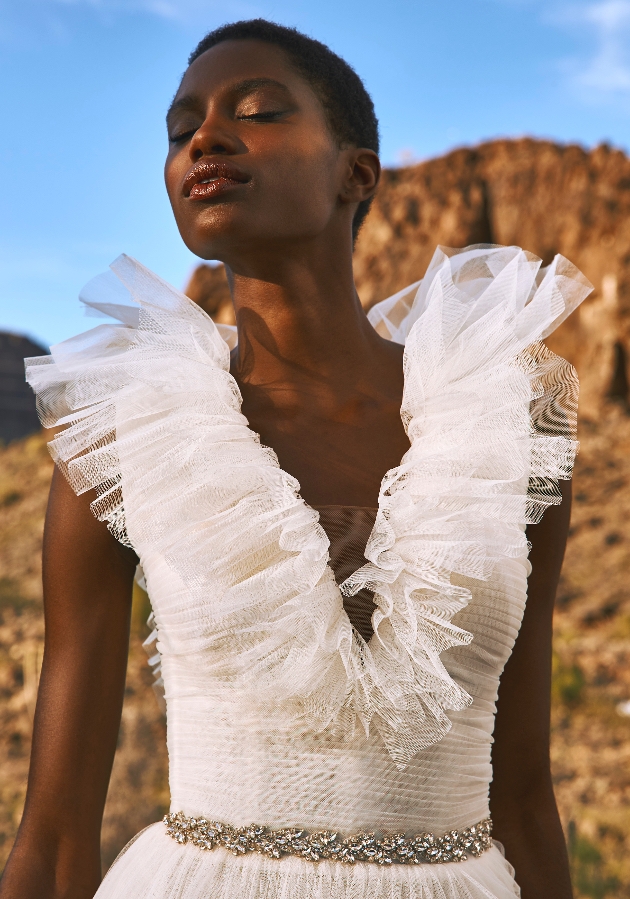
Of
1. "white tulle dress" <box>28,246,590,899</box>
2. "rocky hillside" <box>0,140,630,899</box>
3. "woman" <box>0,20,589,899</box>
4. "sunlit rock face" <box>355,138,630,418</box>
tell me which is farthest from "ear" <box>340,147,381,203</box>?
Answer: "sunlit rock face" <box>355,138,630,418</box>

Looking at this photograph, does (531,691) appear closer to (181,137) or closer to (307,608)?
(307,608)

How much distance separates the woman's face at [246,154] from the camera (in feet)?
4.82

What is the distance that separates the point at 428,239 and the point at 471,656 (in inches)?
655

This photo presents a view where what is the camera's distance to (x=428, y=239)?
685 inches

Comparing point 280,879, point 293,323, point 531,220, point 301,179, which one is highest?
point 301,179

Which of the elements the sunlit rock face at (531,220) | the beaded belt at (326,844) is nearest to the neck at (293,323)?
the beaded belt at (326,844)

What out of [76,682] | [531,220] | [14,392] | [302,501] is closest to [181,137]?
[302,501]

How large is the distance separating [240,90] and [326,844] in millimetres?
1146

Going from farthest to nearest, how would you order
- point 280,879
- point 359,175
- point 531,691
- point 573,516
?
point 573,516 < point 359,175 < point 531,691 < point 280,879

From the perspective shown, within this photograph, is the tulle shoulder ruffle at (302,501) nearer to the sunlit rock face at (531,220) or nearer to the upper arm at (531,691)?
the upper arm at (531,691)

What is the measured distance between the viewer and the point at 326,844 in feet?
4.16

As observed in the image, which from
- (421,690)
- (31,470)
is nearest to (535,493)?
(421,690)

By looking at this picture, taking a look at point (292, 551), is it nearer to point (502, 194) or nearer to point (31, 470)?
point (31, 470)

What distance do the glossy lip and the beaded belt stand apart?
93 centimetres
